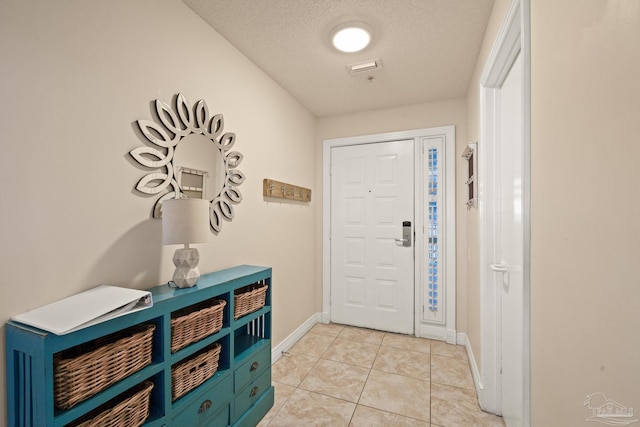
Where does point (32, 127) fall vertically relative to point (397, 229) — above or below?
above

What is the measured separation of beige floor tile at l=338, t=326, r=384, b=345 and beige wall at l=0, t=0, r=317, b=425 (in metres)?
1.75

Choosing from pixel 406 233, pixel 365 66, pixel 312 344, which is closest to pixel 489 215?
pixel 406 233

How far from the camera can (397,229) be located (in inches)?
122

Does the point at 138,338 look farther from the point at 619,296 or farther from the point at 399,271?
the point at 399,271

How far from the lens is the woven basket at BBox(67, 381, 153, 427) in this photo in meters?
1.01

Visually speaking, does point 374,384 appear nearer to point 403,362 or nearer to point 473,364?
point 403,362

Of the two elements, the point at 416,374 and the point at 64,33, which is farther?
the point at 416,374

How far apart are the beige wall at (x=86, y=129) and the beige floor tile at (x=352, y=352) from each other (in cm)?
143

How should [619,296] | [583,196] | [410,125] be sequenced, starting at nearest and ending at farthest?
[619,296]
[583,196]
[410,125]

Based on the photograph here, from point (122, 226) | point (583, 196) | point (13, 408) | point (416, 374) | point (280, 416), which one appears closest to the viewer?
point (583, 196)

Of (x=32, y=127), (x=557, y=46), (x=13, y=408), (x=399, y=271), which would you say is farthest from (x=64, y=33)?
(x=399, y=271)

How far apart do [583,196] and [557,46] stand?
1.56 ft

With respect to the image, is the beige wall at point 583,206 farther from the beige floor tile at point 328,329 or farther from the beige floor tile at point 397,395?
the beige floor tile at point 328,329

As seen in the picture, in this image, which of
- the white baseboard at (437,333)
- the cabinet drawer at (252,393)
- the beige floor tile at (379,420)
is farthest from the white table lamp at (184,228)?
the white baseboard at (437,333)
